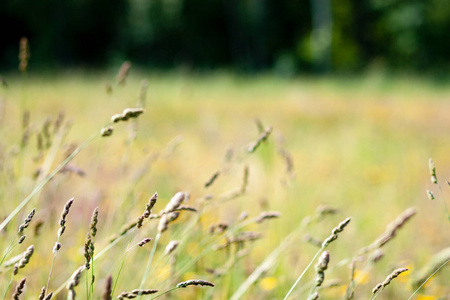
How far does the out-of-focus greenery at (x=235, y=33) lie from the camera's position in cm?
2108

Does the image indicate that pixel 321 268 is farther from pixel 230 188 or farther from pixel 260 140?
pixel 230 188

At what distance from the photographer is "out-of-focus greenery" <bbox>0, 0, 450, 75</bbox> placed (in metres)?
21.1

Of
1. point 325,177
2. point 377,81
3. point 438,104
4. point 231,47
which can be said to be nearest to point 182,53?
point 231,47

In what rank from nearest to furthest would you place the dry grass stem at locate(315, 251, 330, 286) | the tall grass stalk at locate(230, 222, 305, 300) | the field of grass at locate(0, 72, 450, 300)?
the dry grass stem at locate(315, 251, 330, 286), the tall grass stalk at locate(230, 222, 305, 300), the field of grass at locate(0, 72, 450, 300)

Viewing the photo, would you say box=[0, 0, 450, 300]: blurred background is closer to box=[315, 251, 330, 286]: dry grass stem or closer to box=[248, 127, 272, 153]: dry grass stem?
box=[248, 127, 272, 153]: dry grass stem

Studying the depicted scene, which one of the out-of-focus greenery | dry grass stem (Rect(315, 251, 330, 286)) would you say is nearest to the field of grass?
dry grass stem (Rect(315, 251, 330, 286))

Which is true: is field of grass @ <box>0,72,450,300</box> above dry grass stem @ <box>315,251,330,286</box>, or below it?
below

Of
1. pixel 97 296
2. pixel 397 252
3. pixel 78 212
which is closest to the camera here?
pixel 97 296

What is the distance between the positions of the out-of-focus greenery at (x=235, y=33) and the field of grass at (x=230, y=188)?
13856 mm

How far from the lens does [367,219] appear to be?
88.1 inches

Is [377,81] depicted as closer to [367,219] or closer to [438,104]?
[438,104]

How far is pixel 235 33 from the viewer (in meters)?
25.8

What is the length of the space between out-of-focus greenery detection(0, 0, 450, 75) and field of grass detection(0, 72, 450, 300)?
45.5ft

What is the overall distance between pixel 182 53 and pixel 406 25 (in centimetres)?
1094
